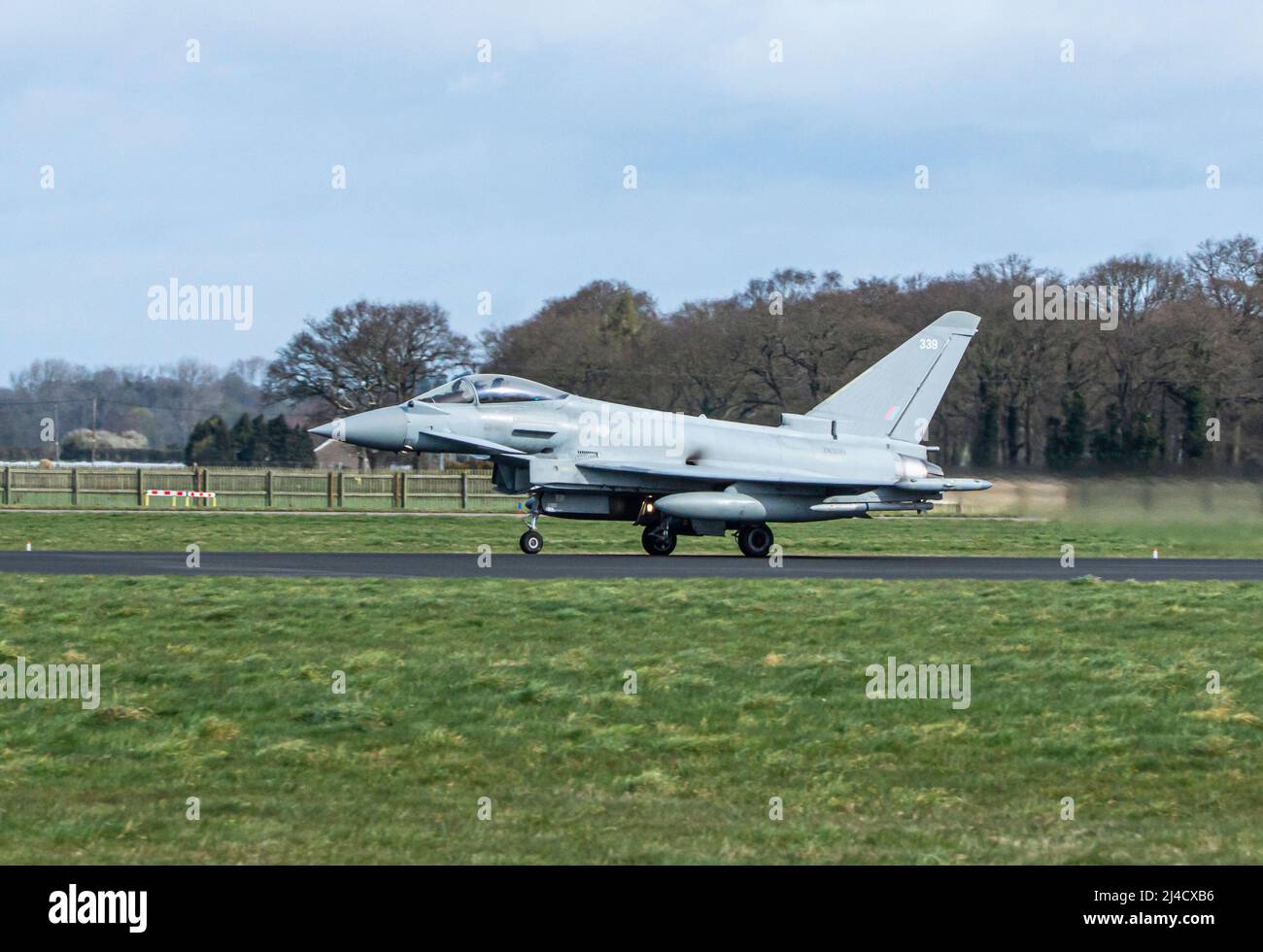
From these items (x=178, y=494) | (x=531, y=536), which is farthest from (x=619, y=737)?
(x=178, y=494)

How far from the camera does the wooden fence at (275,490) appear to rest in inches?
1905

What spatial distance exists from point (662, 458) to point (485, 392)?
12.3 ft

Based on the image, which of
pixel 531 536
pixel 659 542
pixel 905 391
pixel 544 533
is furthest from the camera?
pixel 544 533

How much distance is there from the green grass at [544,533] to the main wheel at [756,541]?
6.57 feet

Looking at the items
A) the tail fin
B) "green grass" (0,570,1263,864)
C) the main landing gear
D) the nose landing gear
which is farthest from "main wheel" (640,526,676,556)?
"green grass" (0,570,1263,864)

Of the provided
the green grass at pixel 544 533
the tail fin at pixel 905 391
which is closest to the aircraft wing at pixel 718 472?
the tail fin at pixel 905 391

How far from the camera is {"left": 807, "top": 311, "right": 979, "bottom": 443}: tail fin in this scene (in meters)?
28.9

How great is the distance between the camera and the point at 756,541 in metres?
27.7

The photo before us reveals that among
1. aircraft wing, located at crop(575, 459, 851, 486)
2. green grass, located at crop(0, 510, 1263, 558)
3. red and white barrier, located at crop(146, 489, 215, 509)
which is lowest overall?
green grass, located at crop(0, 510, 1263, 558)

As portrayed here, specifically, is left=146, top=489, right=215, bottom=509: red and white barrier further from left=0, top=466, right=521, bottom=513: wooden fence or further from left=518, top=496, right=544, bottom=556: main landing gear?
left=518, top=496, right=544, bottom=556: main landing gear

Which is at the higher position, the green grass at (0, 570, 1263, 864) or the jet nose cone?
the jet nose cone

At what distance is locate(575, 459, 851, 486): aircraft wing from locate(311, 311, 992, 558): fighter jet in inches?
1.0

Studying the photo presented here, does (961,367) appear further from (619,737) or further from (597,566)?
(619,737)

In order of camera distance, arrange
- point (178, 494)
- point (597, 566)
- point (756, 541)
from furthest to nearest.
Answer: point (178, 494)
point (756, 541)
point (597, 566)
